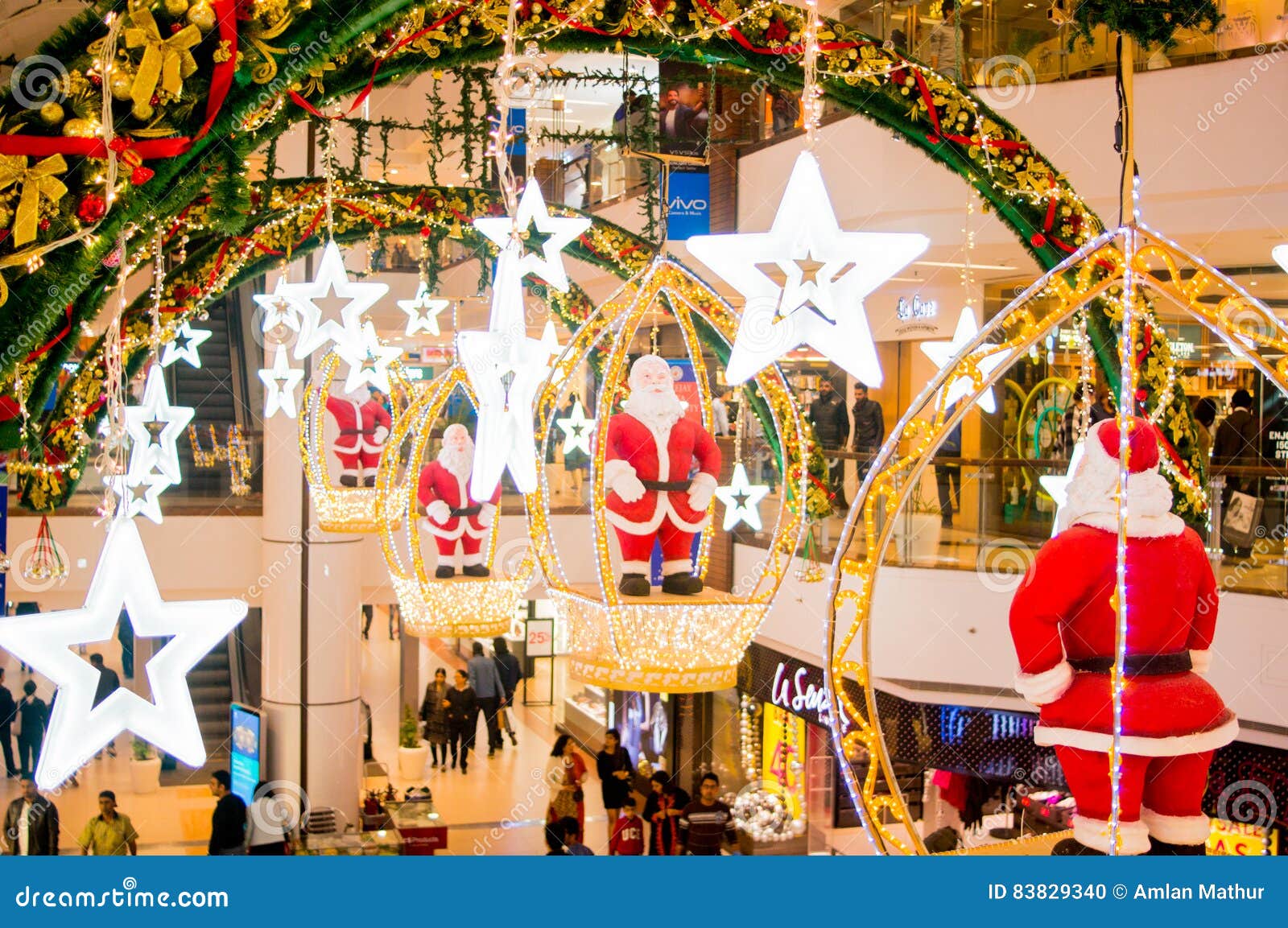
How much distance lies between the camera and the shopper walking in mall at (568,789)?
35.1ft

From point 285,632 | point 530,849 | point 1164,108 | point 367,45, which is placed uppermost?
point 1164,108

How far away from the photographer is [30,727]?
12.5 metres

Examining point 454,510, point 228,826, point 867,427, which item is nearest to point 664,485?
point 454,510

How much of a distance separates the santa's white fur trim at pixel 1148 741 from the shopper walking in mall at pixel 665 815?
Answer: 23.3ft

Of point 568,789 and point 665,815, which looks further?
point 568,789

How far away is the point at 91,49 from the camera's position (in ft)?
6.87

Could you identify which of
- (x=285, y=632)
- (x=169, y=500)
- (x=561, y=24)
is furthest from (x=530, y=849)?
(x=561, y=24)

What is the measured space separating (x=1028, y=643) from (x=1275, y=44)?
20.3 ft

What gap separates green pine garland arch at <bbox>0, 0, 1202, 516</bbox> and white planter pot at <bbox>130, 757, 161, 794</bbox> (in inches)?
480

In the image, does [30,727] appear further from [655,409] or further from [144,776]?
[655,409]

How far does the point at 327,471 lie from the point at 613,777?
4.87 m

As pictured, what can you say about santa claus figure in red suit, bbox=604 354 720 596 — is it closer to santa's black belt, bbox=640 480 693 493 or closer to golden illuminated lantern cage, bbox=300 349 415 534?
santa's black belt, bbox=640 480 693 493

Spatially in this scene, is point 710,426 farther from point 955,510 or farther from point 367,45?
point 955,510

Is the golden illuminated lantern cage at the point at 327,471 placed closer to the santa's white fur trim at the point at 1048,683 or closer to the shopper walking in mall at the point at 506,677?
the santa's white fur trim at the point at 1048,683
